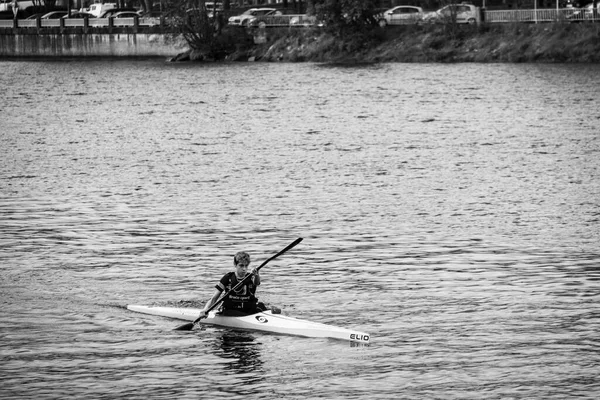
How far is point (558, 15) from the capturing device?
9994 centimetres

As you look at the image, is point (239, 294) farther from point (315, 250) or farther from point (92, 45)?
point (92, 45)

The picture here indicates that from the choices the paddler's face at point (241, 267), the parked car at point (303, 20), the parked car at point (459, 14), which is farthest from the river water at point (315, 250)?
the parked car at point (303, 20)

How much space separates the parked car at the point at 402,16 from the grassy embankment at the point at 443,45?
0.81m

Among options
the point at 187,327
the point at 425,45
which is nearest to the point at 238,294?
the point at 187,327

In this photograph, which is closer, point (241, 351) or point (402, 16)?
point (241, 351)

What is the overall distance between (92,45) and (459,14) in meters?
49.6

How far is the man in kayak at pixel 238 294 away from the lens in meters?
22.6

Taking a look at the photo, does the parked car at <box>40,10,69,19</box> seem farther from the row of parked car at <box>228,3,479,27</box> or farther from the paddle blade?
the paddle blade

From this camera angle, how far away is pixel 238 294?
23234 millimetres

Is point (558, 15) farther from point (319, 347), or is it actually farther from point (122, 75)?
point (319, 347)

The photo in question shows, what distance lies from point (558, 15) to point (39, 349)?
3307 inches

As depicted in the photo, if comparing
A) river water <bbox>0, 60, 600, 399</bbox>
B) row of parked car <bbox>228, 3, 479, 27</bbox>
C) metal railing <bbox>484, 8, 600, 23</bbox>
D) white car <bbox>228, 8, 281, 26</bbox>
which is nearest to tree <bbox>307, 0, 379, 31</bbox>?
row of parked car <bbox>228, 3, 479, 27</bbox>

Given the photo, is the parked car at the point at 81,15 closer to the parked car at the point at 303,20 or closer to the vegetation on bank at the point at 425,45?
the vegetation on bank at the point at 425,45

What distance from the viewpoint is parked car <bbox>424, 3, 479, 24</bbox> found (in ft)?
349
